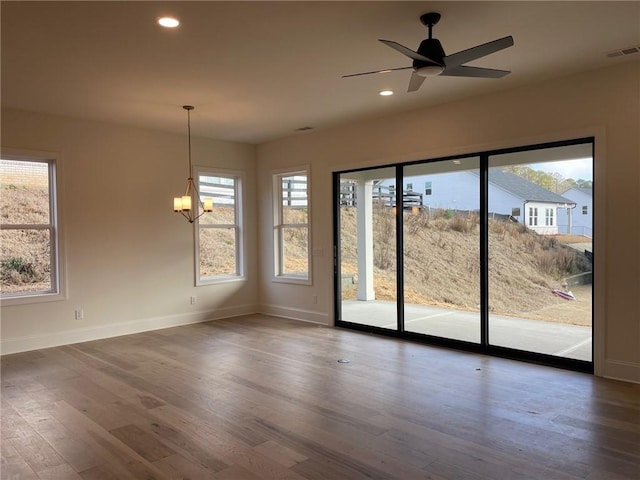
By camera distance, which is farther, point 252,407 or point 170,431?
point 252,407

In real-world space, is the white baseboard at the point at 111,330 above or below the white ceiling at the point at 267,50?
below

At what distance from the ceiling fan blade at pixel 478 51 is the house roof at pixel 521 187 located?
2.13 metres

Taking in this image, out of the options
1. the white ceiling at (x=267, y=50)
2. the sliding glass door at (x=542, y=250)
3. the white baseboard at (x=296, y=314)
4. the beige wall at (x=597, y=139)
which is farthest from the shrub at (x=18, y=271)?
the sliding glass door at (x=542, y=250)

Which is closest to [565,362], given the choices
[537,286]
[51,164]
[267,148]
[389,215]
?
[537,286]

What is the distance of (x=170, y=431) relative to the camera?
125 inches

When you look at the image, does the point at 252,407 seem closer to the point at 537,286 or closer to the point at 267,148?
the point at 537,286

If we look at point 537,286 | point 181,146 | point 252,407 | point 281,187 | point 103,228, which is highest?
point 181,146

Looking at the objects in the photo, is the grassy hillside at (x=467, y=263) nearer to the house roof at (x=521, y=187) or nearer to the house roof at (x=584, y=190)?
the house roof at (x=521, y=187)

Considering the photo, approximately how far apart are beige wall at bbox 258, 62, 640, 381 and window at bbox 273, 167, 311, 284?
1.28 meters

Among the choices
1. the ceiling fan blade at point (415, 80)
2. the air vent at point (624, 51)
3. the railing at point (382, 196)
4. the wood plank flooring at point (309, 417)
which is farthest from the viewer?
the railing at point (382, 196)

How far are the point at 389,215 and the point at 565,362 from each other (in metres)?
2.57

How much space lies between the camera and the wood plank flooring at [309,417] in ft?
8.82

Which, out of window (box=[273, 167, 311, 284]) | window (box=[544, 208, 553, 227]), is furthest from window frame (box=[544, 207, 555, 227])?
window (box=[273, 167, 311, 284])

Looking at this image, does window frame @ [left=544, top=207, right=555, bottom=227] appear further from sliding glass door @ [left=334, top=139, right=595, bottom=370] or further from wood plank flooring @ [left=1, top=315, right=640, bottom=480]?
wood plank flooring @ [left=1, top=315, right=640, bottom=480]
